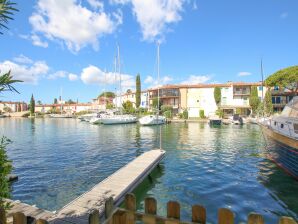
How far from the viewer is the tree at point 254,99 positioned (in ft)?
209

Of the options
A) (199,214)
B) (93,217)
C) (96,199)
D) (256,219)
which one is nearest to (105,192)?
(96,199)

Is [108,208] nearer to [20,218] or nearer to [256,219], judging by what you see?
[20,218]

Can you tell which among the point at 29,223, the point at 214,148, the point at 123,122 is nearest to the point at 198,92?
the point at 123,122

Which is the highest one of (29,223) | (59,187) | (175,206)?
(175,206)

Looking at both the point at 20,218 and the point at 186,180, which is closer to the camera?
the point at 20,218

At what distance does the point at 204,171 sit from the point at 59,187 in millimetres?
8567

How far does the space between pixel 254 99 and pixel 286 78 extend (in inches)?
540

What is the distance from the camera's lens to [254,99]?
2522 inches

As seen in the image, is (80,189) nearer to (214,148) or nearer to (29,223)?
(29,223)

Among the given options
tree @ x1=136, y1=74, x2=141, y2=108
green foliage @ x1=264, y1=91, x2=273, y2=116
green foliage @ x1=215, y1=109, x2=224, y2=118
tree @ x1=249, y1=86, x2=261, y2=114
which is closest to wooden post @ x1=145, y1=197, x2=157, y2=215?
green foliage @ x1=264, y1=91, x2=273, y2=116

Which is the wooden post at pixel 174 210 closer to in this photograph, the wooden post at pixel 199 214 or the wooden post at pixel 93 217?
the wooden post at pixel 199 214

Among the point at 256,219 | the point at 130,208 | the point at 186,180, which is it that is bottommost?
the point at 186,180

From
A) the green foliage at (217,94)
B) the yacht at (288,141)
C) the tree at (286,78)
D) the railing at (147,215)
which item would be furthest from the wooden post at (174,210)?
the green foliage at (217,94)

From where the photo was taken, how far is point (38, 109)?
14612 cm
